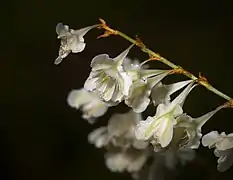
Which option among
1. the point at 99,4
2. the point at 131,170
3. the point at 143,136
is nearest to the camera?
the point at 143,136

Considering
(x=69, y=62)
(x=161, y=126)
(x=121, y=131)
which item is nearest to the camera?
(x=161, y=126)

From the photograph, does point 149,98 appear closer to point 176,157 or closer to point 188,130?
point 188,130

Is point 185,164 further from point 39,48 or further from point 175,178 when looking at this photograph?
point 39,48

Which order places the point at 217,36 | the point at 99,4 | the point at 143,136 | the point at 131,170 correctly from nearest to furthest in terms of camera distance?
the point at 143,136
the point at 131,170
the point at 217,36
the point at 99,4

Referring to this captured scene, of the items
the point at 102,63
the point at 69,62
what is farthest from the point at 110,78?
the point at 69,62

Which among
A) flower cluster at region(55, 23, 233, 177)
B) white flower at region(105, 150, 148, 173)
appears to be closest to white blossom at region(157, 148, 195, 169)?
white flower at region(105, 150, 148, 173)

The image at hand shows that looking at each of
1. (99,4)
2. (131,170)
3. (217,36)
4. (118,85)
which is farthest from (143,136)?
(99,4)

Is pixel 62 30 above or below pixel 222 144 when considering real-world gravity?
above
